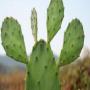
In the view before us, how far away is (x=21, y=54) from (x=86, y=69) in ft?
16.0

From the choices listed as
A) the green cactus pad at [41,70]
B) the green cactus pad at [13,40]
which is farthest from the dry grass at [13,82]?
the green cactus pad at [41,70]

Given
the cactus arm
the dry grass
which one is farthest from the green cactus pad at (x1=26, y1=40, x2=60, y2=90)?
the dry grass

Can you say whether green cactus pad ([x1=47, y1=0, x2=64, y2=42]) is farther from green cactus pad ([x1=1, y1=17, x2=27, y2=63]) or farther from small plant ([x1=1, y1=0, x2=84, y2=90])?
green cactus pad ([x1=1, y1=17, x2=27, y2=63])

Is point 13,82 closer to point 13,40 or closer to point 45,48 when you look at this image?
point 13,40

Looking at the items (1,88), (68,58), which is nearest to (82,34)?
(68,58)

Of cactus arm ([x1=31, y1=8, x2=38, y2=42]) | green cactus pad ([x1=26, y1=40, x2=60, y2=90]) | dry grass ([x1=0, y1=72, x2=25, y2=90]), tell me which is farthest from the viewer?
dry grass ([x1=0, y1=72, x2=25, y2=90])

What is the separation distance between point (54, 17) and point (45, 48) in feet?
1.34

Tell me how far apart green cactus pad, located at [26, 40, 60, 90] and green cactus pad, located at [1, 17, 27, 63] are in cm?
14

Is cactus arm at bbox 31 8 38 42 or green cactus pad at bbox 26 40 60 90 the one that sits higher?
cactus arm at bbox 31 8 38 42

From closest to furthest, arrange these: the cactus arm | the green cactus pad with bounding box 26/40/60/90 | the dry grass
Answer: the green cactus pad with bounding box 26/40/60/90, the cactus arm, the dry grass

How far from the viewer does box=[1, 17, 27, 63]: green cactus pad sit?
5203 millimetres

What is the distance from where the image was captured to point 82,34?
530cm

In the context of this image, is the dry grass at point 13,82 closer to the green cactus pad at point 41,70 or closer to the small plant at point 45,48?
the small plant at point 45,48

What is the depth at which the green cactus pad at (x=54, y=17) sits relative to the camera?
522cm
